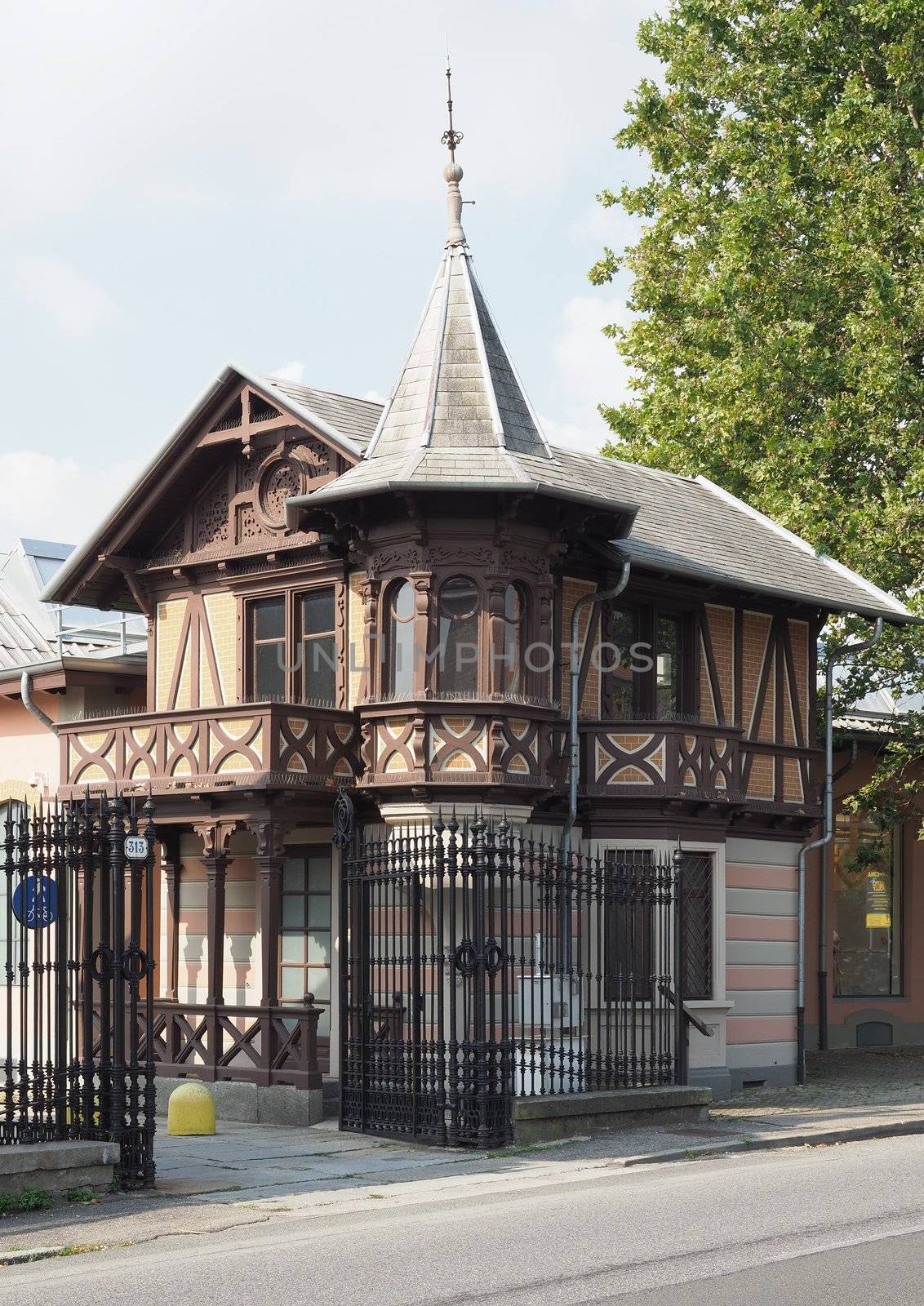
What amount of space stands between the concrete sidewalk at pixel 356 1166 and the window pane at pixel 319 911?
324 centimetres

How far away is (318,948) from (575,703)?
4357 millimetres

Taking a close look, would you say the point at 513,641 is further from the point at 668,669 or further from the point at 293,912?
the point at 293,912

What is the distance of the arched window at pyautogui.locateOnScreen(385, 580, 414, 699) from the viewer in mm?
20141

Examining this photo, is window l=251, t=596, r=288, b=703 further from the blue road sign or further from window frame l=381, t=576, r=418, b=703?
the blue road sign

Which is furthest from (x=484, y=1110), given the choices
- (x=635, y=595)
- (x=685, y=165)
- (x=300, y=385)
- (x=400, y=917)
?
(x=685, y=165)

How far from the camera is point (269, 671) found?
2236 cm

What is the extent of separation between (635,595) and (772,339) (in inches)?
281

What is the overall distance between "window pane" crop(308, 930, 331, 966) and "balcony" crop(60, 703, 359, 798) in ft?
8.18

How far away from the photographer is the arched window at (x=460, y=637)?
1994cm

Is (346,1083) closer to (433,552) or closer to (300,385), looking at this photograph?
(433,552)

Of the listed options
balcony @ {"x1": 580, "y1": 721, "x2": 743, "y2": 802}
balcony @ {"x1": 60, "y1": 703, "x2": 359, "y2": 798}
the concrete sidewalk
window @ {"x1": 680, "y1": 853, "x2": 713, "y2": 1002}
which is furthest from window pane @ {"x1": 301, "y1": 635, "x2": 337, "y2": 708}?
the concrete sidewalk

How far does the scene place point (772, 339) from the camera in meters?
27.7

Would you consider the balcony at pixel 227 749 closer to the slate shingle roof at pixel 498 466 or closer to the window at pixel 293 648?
the window at pixel 293 648

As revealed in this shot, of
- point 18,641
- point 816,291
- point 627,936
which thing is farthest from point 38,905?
point 816,291
